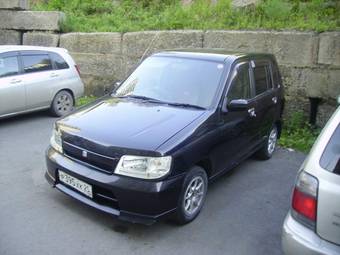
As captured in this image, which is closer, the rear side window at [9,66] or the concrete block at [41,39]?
the rear side window at [9,66]

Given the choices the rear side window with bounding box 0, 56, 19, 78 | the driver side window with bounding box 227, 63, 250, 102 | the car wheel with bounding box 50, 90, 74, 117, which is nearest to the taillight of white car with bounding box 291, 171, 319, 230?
the driver side window with bounding box 227, 63, 250, 102

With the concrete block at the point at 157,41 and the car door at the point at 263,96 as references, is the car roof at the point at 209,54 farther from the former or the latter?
the concrete block at the point at 157,41

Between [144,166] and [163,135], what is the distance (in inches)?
15.1

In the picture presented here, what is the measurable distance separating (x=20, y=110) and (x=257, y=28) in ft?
16.1

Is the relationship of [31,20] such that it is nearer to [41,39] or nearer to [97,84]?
[41,39]

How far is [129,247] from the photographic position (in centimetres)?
369

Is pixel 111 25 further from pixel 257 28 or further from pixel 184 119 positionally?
pixel 184 119

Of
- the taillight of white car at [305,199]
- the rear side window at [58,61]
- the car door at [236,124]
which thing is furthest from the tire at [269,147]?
the rear side window at [58,61]

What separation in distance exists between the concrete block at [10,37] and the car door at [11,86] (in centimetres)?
398

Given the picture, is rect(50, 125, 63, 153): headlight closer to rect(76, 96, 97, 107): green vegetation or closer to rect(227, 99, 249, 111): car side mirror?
rect(227, 99, 249, 111): car side mirror

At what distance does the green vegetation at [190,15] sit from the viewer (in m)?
7.96

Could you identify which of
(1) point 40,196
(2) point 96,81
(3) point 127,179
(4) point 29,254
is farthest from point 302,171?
(2) point 96,81

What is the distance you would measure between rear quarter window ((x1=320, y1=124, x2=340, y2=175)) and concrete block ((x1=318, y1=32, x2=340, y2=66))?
4865 mm

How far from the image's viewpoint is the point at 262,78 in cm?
568
